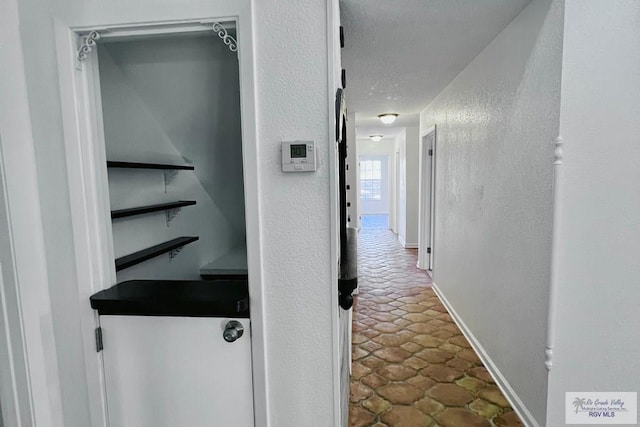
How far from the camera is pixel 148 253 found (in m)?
1.90

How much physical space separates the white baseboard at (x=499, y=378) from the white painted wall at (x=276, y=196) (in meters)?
1.39

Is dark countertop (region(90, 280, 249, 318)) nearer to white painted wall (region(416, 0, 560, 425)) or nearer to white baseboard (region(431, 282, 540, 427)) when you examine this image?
white painted wall (region(416, 0, 560, 425))

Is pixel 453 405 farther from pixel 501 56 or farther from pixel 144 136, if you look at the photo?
pixel 144 136

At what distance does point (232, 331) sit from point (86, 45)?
1141 millimetres

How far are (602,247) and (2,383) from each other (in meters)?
2.58

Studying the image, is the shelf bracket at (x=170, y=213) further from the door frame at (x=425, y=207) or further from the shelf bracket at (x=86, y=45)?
the door frame at (x=425, y=207)

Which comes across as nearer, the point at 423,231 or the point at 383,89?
the point at 383,89

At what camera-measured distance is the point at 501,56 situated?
7.39 ft

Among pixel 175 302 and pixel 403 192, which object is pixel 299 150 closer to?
pixel 175 302

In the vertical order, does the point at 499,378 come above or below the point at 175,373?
below

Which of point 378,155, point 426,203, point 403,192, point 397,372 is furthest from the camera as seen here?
point 378,155

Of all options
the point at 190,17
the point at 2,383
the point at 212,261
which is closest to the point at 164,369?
the point at 2,383

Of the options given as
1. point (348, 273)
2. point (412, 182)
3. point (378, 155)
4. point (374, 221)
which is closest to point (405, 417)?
point (348, 273)

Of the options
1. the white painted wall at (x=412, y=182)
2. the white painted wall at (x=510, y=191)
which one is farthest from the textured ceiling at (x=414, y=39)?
the white painted wall at (x=412, y=182)
